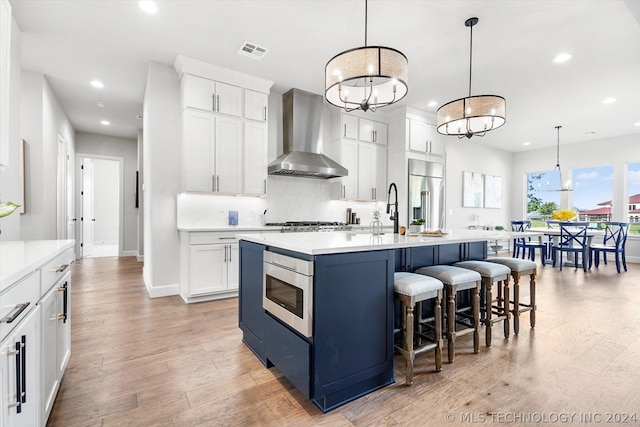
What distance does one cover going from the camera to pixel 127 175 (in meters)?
7.55

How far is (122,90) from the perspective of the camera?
15.8ft

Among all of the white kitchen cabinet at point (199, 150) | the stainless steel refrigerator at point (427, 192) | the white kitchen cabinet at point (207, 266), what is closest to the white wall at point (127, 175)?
the white kitchen cabinet at point (207, 266)

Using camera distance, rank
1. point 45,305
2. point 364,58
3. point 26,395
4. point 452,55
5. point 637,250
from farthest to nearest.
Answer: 1. point 637,250
2. point 452,55
3. point 364,58
4. point 45,305
5. point 26,395

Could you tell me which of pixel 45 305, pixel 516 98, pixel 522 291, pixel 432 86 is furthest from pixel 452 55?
pixel 45 305

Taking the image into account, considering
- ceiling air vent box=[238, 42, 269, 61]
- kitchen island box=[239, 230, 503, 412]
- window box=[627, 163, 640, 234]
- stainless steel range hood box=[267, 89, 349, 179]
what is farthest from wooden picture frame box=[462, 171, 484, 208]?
kitchen island box=[239, 230, 503, 412]

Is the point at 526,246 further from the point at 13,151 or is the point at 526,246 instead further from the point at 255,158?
the point at 13,151

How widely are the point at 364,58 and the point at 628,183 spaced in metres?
8.59

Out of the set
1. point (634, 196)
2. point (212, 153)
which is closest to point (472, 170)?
point (634, 196)

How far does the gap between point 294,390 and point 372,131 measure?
15.5 ft

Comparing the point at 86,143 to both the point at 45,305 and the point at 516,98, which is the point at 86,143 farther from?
the point at 516,98

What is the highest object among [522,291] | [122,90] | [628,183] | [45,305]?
[122,90]

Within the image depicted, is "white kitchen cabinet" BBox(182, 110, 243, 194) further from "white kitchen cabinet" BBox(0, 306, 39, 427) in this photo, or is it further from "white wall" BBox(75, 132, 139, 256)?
"white wall" BBox(75, 132, 139, 256)

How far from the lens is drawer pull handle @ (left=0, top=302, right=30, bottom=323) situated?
3.19ft

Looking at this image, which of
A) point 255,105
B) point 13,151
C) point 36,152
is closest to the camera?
point 13,151
